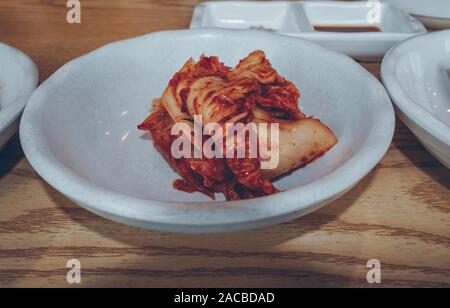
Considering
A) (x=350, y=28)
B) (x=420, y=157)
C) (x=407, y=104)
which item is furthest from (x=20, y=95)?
(x=350, y=28)

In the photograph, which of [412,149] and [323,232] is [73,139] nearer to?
[323,232]

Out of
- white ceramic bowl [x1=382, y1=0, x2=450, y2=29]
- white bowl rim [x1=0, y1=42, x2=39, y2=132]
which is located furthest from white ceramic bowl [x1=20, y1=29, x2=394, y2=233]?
white ceramic bowl [x1=382, y1=0, x2=450, y2=29]

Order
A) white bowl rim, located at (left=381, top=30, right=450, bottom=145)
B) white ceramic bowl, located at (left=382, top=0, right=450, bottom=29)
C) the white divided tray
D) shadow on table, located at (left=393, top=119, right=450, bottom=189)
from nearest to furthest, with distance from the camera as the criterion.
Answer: white bowl rim, located at (left=381, top=30, right=450, bottom=145), shadow on table, located at (left=393, top=119, right=450, bottom=189), white ceramic bowl, located at (left=382, top=0, right=450, bottom=29), the white divided tray

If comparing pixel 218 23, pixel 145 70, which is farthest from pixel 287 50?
pixel 218 23

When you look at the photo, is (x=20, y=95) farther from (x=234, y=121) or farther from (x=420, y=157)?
(x=420, y=157)

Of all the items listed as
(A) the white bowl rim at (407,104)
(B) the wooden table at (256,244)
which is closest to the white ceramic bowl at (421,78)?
(A) the white bowl rim at (407,104)

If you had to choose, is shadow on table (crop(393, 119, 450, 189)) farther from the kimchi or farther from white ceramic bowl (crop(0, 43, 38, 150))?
white ceramic bowl (crop(0, 43, 38, 150))

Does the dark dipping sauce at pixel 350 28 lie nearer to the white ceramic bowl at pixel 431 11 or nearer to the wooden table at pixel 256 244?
the white ceramic bowl at pixel 431 11
